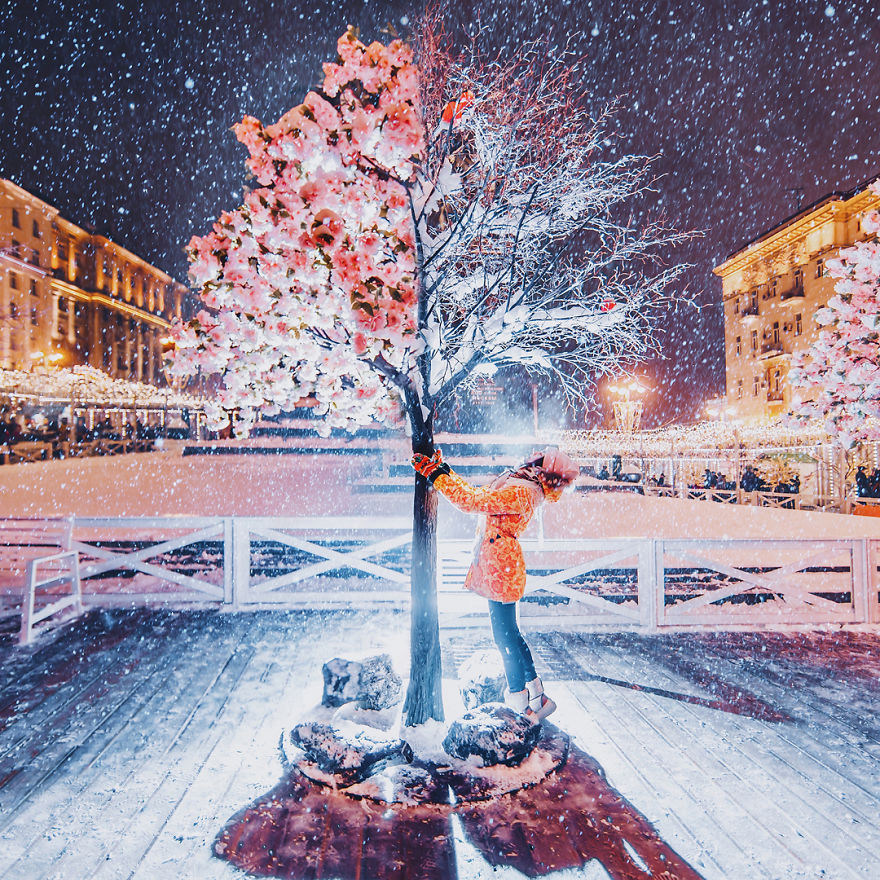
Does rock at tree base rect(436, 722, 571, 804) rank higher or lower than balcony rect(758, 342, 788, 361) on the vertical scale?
lower

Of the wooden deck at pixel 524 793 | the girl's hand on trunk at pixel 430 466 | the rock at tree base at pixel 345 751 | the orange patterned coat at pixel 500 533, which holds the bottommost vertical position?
the wooden deck at pixel 524 793

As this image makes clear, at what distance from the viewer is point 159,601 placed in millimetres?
7219

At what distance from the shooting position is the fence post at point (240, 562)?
6926 mm

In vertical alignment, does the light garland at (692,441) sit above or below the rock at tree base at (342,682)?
above

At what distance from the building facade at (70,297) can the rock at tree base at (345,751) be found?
39479mm

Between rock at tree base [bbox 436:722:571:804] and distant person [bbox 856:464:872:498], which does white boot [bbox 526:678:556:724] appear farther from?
distant person [bbox 856:464:872:498]

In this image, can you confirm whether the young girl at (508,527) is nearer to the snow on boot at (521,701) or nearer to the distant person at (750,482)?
the snow on boot at (521,701)

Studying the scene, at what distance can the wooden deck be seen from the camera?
2.82 m

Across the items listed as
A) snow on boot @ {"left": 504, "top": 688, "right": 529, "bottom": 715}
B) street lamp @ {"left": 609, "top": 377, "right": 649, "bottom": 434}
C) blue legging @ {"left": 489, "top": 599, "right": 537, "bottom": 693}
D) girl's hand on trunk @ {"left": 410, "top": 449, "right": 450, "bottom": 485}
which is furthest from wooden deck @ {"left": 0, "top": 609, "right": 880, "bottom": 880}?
street lamp @ {"left": 609, "top": 377, "right": 649, "bottom": 434}

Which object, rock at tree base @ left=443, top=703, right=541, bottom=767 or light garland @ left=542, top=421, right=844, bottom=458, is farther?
light garland @ left=542, top=421, right=844, bottom=458

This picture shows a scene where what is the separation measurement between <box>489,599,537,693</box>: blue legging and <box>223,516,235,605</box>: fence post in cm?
418

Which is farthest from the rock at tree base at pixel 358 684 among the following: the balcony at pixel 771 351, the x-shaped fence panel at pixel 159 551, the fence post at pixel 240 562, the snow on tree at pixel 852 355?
the balcony at pixel 771 351

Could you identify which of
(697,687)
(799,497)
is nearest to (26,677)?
(697,687)

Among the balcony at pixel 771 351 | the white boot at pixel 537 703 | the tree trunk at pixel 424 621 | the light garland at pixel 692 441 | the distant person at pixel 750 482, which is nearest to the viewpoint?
the white boot at pixel 537 703
